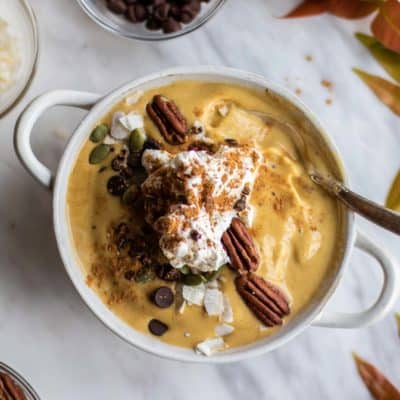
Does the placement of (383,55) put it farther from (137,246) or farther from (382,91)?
(137,246)

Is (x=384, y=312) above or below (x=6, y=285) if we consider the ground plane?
above

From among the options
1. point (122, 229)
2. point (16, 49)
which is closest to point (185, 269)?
point (122, 229)

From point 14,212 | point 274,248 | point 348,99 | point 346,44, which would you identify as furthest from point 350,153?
point 14,212

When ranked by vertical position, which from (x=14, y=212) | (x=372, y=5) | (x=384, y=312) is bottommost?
(x=14, y=212)

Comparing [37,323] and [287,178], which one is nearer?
[287,178]

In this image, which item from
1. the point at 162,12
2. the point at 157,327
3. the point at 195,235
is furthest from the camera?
the point at 162,12

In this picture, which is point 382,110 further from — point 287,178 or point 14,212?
point 14,212
